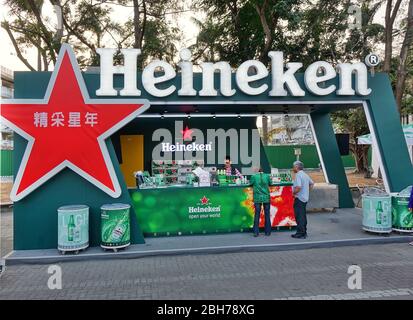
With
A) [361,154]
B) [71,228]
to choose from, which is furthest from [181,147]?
[361,154]

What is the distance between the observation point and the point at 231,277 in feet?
21.4

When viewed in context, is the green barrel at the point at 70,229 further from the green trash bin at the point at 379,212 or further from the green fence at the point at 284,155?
the green fence at the point at 284,155

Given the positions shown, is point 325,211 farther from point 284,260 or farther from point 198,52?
point 198,52

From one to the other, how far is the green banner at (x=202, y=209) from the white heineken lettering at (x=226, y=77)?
2.31 metres

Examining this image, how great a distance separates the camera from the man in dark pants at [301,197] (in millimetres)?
8688

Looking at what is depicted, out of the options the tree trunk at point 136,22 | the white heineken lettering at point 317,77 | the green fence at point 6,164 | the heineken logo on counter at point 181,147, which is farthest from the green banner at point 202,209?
the green fence at point 6,164

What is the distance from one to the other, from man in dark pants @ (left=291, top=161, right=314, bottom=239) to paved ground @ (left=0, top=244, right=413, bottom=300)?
0.70 metres

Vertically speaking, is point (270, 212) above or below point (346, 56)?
below

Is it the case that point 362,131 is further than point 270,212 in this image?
Yes

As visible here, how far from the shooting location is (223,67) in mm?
9031

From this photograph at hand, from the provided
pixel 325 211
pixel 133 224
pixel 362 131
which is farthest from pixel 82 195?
pixel 362 131
